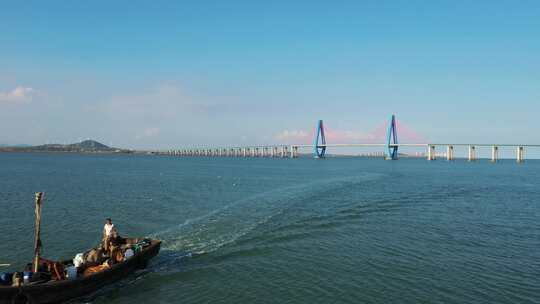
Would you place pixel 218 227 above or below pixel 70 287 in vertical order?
below

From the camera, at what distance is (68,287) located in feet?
49.8

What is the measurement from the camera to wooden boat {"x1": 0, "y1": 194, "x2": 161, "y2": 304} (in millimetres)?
13820

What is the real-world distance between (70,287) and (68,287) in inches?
3.6

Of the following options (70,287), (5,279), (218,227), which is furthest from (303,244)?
(5,279)

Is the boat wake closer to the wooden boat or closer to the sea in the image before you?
the sea

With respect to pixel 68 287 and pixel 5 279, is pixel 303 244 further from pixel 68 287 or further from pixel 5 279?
pixel 5 279

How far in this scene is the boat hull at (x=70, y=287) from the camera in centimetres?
1382

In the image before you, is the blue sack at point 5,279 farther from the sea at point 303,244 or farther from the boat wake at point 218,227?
the boat wake at point 218,227

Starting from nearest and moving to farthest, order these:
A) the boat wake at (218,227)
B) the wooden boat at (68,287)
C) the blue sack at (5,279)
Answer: the wooden boat at (68,287)
the blue sack at (5,279)
the boat wake at (218,227)

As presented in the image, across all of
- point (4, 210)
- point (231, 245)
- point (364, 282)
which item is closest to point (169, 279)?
point (231, 245)

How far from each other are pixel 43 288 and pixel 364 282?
12.5 m

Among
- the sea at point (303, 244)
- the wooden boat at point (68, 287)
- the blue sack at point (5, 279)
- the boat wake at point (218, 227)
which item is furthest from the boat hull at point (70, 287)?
the boat wake at point (218, 227)

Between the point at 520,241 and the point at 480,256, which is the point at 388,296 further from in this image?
the point at 520,241

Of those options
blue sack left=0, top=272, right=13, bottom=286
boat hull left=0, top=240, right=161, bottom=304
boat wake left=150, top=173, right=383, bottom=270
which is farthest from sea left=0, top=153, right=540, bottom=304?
blue sack left=0, top=272, right=13, bottom=286
